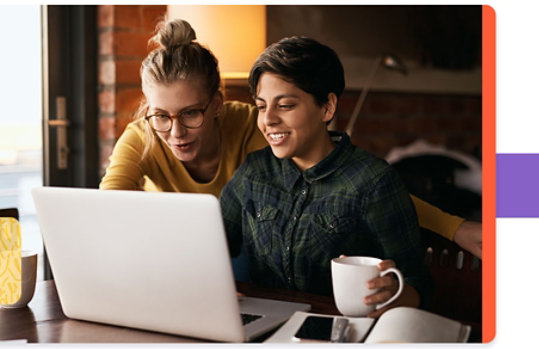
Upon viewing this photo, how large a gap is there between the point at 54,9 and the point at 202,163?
2.63 ft

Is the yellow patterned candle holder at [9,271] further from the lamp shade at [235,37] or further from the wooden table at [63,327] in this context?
the lamp shade at [235,37]

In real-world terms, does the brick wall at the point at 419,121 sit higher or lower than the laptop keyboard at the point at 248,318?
higher

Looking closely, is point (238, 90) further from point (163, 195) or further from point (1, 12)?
point (163, 195)

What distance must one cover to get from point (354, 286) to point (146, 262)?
0.99 feet

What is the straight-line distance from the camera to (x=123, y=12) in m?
2.03

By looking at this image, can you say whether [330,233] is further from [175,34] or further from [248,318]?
[175,34]

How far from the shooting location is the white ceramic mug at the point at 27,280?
43.8 inches

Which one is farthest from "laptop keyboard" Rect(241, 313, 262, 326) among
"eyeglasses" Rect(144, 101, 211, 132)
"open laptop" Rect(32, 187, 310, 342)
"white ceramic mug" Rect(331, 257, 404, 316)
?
"eyeglasses" Rect(144, 101, 211, 132)

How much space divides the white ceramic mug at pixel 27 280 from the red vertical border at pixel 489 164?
799 millimetres

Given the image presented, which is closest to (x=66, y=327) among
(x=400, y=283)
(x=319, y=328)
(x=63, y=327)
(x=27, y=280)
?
(x=63, y=327)

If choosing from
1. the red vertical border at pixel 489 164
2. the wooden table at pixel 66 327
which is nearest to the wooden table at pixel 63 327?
the wooden table at pixel 66 327

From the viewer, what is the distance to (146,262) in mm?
974

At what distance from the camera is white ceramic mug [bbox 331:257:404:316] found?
3.27 feet

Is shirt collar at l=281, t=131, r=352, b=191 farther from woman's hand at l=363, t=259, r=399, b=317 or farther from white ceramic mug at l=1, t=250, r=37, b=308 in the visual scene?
white ceramic mug at l=1, t=250, r=37, b=308
